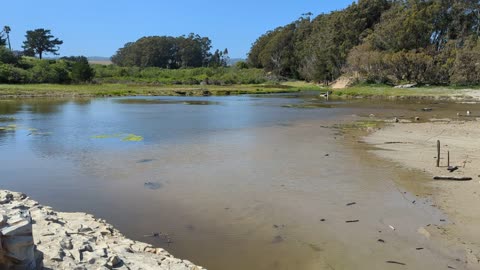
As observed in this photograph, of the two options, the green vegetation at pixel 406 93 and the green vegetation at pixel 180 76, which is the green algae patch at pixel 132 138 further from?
the green vegetation at pixel 180 76

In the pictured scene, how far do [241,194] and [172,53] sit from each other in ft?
515

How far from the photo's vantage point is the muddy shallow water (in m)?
9.05

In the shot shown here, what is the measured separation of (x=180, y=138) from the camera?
82.1 feet

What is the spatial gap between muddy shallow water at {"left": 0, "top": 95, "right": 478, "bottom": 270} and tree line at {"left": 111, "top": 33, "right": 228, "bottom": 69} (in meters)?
137

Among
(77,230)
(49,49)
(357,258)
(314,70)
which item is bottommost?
(357,258)

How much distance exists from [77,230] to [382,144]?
16.3 m

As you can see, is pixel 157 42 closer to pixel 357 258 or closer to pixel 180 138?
pixel 180 138

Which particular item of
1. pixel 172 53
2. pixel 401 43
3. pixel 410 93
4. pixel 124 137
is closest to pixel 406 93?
pixel 410 93

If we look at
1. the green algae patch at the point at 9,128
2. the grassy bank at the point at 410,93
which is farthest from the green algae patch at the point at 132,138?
the grassy bank at the point at 410,93

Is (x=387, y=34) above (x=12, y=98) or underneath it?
above

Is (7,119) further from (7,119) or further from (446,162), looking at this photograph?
(446,162)

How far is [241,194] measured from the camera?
13.2 meters

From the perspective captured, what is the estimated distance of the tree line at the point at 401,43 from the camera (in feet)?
237

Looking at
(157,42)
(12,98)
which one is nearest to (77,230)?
(12,98)
